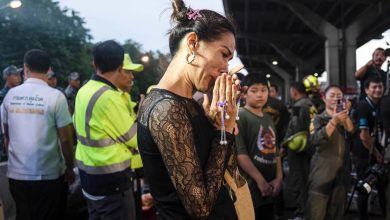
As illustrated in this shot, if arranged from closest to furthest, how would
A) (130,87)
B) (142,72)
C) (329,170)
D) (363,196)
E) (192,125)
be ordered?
1. (192,125)
2. (130,87)
3. (329,170)
4. (363,196)
5. (142,72)

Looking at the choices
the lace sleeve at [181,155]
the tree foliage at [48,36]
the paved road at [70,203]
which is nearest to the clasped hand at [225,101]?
the lace sleeve at [181,155]

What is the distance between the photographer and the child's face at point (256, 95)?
397 cm

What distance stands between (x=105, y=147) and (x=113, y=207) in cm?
44

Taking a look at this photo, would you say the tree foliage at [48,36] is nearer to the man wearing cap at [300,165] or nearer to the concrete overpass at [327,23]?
the concrete overpass at [327,23]

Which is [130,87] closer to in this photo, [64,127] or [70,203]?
[64,127]

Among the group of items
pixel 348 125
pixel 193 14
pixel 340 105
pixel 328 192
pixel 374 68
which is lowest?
pixel 328 192

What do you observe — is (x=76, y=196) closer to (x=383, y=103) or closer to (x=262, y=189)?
(x=262, y=189)

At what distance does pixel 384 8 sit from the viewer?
52.0ft

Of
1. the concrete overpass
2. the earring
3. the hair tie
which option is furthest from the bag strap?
the concrete overpass

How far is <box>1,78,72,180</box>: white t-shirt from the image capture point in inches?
146

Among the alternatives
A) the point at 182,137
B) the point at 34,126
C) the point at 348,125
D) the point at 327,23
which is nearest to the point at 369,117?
the point at 348,125

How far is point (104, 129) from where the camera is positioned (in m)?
3.20

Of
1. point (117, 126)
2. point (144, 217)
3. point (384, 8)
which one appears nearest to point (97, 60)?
point (117, 126)

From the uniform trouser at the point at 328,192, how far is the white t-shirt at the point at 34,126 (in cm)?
263
